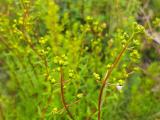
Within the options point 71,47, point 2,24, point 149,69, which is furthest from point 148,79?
point 2,24

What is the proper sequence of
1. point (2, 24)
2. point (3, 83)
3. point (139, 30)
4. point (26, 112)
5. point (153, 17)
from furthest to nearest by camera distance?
point (153, 17) → point (3, 83) → point (26, 112) → point (2, 24) → point (139, 30)

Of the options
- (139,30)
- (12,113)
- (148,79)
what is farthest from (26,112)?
(139,30)

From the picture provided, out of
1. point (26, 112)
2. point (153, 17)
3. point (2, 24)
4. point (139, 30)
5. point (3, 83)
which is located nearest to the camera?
point (139, 30)

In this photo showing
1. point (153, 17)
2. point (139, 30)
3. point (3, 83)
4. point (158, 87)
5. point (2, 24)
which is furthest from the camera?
point (153, 17)

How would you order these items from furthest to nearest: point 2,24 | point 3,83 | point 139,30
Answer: point 3,83
point 2,24
point 139,30

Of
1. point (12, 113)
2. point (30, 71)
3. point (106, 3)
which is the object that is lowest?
point (12, 113)

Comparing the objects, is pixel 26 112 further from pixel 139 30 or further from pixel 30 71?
pixel 139 30

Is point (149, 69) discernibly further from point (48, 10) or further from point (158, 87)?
point (48, 10)

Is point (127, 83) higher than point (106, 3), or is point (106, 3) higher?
point (106, 3)

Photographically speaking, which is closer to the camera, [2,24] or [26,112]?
[2,24]
